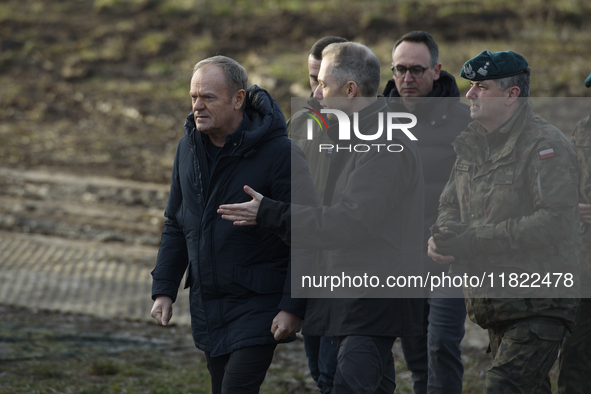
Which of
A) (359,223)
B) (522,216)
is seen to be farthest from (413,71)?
(359,223)

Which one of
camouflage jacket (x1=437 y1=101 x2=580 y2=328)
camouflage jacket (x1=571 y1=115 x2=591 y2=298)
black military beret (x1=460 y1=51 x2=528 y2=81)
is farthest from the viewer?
camouflage jacket (x1=571 y1=115 x2=591 y2=298)

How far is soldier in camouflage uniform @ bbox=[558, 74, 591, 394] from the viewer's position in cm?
367

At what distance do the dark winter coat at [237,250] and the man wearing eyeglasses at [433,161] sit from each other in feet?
3.86

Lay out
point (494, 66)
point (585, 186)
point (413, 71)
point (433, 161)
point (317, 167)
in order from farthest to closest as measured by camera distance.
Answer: point (413, 71) → point (433, 161) → point (317, 167) → point (585, 186) → point (494, 66)

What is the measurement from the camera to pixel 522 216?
10.1 ft

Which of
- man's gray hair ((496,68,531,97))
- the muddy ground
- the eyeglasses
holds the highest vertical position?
the muddy ground

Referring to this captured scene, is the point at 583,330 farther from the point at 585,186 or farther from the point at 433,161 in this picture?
the point at 433,161

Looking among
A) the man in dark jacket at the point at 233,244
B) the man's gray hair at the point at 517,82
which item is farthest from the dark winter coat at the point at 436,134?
the man in dark jacket at the point at 233,244

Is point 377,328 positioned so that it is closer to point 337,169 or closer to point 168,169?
point 337,169

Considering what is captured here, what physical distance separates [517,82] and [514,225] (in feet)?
2.15

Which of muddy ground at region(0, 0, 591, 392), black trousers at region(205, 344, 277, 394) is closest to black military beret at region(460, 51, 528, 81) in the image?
black trousers at region(205, 344, 277, 394)

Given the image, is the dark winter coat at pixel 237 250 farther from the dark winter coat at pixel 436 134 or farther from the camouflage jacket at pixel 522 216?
the dark winter coat at pixel 436 134

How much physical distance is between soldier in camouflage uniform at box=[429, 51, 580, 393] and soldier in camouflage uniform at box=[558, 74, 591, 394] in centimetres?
45

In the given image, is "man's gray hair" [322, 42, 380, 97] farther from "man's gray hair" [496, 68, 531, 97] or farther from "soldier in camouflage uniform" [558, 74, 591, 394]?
"soldier in camouflage uniform" [558, 74, 591, 394]
